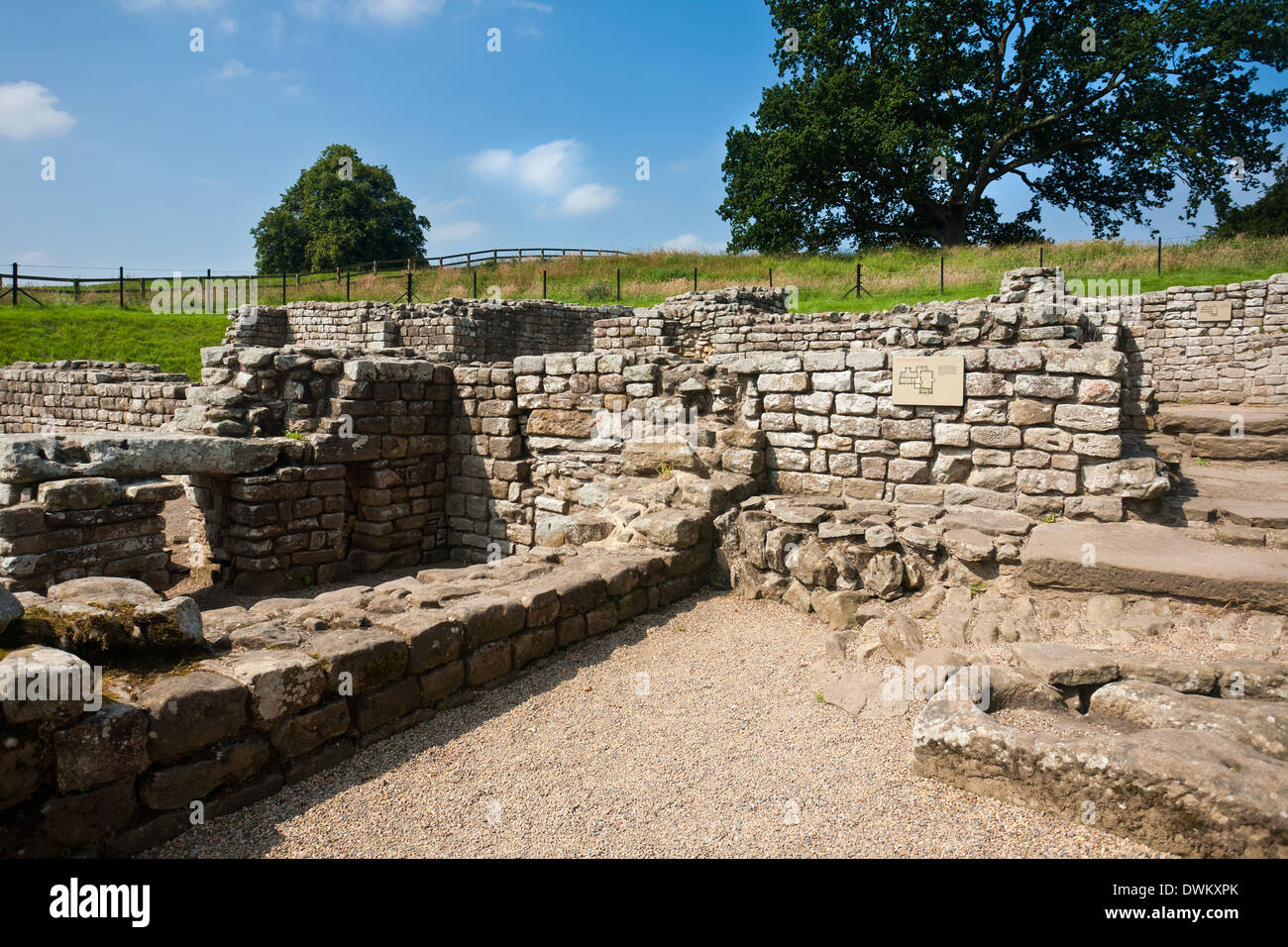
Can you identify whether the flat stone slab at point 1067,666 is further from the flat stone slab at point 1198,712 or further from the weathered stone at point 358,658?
the weathered stone at point 358,658

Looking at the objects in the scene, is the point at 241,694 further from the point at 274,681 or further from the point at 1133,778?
the point at 1133,778

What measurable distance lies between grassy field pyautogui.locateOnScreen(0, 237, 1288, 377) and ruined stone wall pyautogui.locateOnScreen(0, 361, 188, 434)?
5.56m

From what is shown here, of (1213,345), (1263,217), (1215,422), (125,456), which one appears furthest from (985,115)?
(125,456)

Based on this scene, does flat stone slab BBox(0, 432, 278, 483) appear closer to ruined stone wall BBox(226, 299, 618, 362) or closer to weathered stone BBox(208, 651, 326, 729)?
weathered stone BBox(208, 651, 326, 729)

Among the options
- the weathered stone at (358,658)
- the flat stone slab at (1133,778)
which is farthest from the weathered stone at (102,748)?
the flat stone slab at (1133,778)

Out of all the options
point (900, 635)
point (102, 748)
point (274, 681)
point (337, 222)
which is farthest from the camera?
point (337, 222)

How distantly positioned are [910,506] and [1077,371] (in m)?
1.68

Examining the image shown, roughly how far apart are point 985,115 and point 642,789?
33.0 m

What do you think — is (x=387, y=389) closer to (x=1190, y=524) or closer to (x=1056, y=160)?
(x=1190, y=524)

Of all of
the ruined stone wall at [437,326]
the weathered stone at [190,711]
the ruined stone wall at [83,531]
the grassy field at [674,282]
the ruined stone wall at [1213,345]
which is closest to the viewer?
the weathered stone at [190,711]

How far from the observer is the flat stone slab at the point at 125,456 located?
6.60 meters

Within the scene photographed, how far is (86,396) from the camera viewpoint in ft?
46.6

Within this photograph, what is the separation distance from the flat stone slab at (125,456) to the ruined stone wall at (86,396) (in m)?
5.79

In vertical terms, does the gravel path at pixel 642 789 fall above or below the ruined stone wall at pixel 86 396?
below
